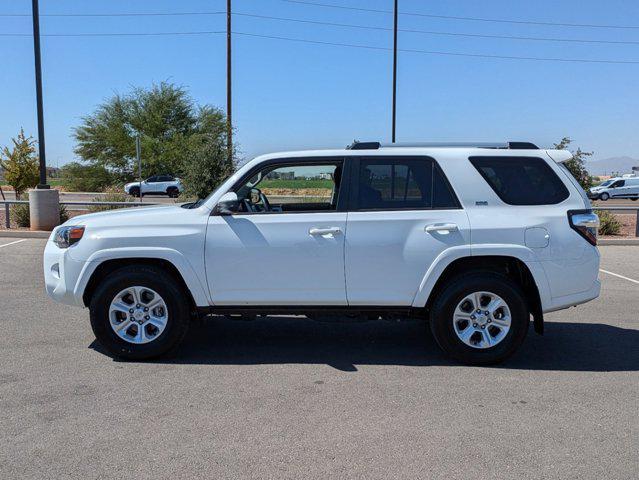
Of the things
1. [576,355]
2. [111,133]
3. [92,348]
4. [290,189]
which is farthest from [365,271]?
[111,133]

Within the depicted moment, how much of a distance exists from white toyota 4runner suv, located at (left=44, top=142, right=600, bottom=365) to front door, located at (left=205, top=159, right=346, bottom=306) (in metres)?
0.01

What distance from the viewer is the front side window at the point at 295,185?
5.53 m

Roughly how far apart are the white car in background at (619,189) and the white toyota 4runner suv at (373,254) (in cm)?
4220

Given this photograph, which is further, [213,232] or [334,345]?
[334,345]

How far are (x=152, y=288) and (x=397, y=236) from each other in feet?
7.24

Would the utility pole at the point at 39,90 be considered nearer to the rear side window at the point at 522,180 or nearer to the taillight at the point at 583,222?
the rear side window at the point at 522,180

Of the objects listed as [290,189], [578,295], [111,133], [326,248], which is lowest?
[578,295]

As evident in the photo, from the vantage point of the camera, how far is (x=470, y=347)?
5320mm

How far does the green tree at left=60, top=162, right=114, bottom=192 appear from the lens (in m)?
46.9

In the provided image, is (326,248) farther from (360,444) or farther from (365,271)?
(360,444)

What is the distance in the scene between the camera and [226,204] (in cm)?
530

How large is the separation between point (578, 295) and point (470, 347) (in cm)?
107

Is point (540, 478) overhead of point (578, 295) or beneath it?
beneath

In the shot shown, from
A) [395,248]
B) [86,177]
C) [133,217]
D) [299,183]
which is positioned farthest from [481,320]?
[86,177]
